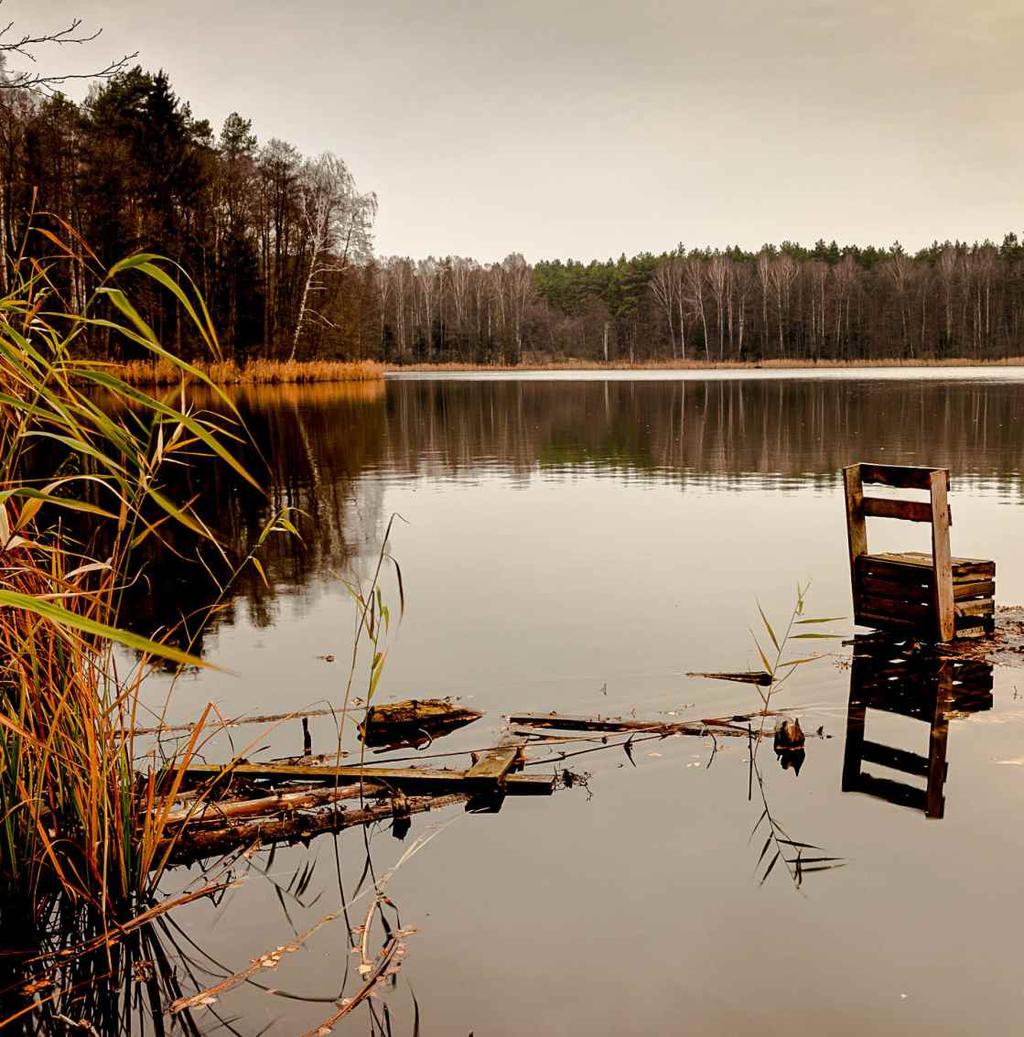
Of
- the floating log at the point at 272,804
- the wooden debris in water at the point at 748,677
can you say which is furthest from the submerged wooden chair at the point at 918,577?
the floating log at the point at 272,804

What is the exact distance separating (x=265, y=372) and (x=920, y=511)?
4624 cm

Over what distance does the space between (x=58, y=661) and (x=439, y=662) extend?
494cm

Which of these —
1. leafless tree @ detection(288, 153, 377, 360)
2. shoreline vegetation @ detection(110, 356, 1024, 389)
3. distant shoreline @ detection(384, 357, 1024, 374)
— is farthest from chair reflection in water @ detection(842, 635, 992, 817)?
distant shoreline @ detection(384, 357, 1024, 374)

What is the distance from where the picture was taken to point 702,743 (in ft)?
22.1

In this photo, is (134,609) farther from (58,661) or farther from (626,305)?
(626,305)

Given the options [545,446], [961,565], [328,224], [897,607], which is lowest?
[897,607]

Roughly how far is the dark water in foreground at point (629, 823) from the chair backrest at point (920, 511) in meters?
0.85

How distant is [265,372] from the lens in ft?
170

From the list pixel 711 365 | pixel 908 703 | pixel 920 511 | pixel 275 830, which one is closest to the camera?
pixel 275 830

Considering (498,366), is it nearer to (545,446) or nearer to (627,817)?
(545,446)

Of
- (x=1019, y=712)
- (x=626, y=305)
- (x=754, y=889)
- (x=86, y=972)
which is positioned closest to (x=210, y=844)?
(x=86, y=972)

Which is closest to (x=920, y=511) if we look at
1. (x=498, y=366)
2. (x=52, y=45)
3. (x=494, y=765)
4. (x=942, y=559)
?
(x=942, y=559)

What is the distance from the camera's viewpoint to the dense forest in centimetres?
4366

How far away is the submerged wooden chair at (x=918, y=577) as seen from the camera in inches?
343
